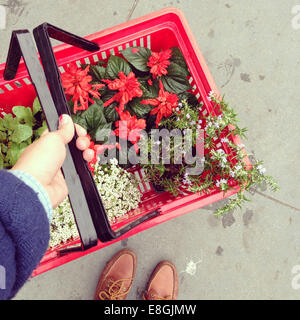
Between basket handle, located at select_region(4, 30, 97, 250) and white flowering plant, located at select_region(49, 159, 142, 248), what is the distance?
0.43m

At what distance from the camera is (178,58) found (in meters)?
1.14

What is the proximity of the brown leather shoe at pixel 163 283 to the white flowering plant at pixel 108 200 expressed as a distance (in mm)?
497

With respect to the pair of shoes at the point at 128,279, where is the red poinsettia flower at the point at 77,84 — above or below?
above

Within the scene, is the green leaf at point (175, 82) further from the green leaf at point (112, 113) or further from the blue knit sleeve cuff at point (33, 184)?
the blue knit sleeve cuff at point (33, 184)

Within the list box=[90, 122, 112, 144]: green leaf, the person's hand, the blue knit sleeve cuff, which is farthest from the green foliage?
the blue knit sleeve cuff

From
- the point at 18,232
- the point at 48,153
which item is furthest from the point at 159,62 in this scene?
the point at 18,232

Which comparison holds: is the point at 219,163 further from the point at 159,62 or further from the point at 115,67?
the point at 115,67

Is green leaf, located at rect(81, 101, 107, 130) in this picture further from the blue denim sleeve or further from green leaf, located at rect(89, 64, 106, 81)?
the blue denim sleeve

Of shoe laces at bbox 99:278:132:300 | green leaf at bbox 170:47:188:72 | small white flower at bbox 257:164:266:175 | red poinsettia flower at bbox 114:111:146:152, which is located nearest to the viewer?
small white flower at bbox 257:164:266:175

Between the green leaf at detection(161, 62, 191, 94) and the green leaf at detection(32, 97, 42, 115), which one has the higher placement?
the green leaf at detection(32, 97, 42, 115)

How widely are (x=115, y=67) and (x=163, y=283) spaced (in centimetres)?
112

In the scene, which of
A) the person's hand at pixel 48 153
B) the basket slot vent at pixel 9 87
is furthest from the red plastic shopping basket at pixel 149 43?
the person's hand at pixel 48 153

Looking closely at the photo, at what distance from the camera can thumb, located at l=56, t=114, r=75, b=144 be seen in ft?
2.42

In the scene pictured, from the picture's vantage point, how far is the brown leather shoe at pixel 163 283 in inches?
60.4
